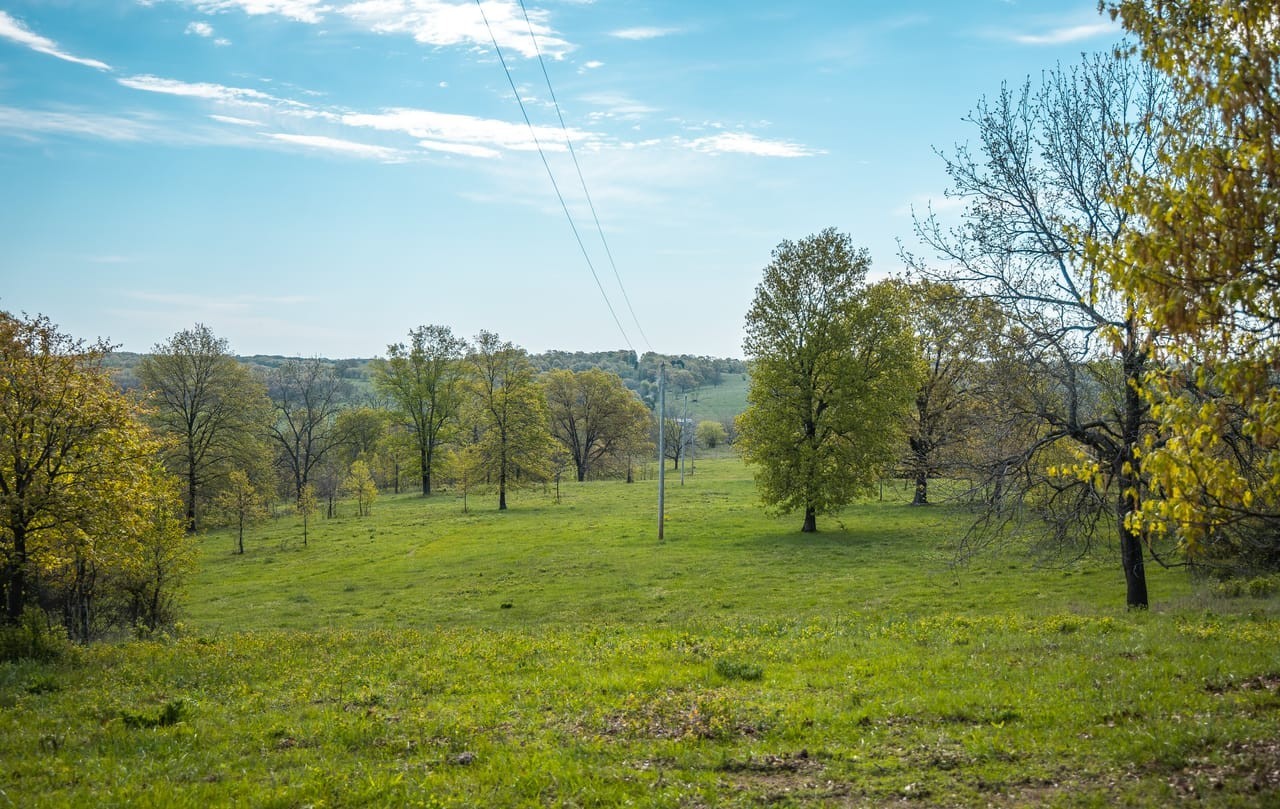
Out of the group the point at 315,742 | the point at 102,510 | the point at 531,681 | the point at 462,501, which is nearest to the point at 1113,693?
the point at 531,681

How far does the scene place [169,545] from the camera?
26.5 metres

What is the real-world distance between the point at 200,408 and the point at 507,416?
2231 centimetres

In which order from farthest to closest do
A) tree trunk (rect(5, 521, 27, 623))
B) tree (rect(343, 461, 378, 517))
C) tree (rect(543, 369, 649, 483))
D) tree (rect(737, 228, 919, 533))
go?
tree (rect(543, 369, 649, 483)), tree (rect(343, 461, 378, 517)), tree (rect(737, 228, 919, 533)), tree trunk (rect(5, 521, 27, 623))

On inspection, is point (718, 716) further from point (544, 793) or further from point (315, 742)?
point (315, 742)

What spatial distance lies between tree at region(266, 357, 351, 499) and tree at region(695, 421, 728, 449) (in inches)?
2990

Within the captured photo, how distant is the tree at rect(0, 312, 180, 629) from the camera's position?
18.6 metres

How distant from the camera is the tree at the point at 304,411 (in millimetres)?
76875

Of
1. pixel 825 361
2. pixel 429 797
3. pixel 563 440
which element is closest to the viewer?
pixel 429 797

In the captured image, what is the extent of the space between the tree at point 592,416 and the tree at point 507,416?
25.4m

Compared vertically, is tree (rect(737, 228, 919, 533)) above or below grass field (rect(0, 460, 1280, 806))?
above

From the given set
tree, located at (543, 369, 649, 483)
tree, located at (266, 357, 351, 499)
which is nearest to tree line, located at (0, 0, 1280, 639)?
tree, located at (266, 357, 351, 499)

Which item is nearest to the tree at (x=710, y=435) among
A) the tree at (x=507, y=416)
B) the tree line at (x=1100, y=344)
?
the tree at (x=507, y=416)

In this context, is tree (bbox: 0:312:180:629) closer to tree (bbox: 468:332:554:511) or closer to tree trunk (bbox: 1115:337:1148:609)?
tree trunk (bbox: 1115:337:1148:609)

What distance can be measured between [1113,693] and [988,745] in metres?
2.56
